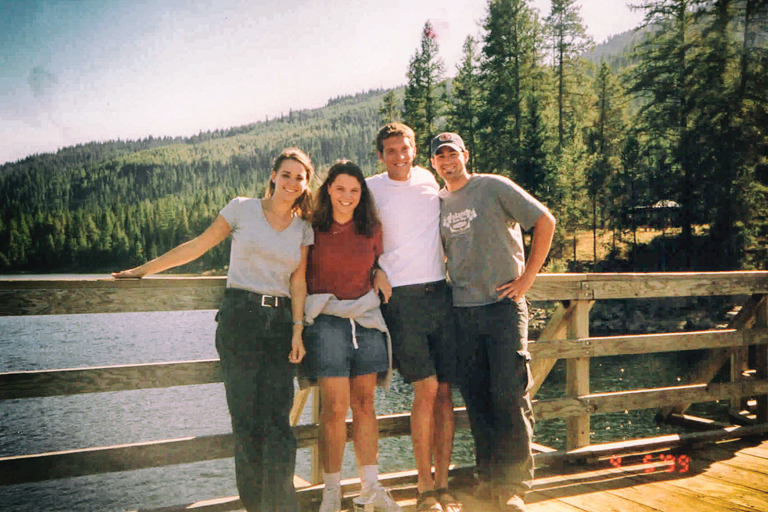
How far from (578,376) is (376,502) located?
61.0 inches

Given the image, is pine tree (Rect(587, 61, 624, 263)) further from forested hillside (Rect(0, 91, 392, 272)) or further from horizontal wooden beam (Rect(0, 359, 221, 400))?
horizontal wooden beam (Rect(0, 359, 221, 400))

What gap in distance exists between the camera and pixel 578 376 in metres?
3.74

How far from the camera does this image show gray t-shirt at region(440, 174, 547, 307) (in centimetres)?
314

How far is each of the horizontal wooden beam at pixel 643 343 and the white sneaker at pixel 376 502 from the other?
47.6 inches

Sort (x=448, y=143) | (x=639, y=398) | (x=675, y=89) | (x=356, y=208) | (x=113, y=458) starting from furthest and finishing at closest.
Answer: (x=675, y=89) → (x=639, y=398) → (x=448, y=143) → (x=356, y=208) → (x=113, y=458)

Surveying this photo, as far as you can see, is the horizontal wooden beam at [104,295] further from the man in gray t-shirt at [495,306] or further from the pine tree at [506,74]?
the pine tree at [506,74]

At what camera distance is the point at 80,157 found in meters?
174

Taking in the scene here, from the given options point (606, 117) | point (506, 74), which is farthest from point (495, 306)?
point (606, 117)

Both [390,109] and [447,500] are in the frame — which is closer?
[447,500]

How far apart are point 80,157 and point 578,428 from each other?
634 feet

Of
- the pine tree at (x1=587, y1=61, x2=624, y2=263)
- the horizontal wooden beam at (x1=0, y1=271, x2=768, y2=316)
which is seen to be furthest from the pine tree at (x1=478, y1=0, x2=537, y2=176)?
the horizontal wooden beam at (x1=0, y1=271, x2=768, y2=316)

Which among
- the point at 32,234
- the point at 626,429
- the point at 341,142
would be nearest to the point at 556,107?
the point at 626,429

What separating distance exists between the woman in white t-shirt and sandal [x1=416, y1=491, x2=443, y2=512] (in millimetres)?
613

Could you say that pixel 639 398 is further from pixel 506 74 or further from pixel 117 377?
pixel 506 74
